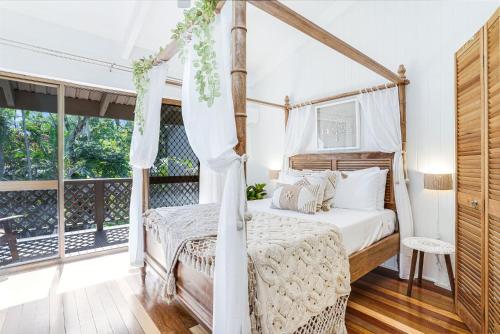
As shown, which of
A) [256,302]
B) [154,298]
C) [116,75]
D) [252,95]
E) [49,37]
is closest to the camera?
[256,302]

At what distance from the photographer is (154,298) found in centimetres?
240

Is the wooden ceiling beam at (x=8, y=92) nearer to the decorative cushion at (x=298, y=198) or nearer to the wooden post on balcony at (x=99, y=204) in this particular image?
the wooden post on balcony at (x=99, y=204)

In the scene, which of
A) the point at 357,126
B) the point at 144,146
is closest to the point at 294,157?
the point at 357,126

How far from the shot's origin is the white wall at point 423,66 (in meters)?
2.58

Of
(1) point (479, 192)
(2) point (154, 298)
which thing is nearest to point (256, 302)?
(2) point (154, 298)

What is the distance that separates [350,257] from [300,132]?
6.96 feet

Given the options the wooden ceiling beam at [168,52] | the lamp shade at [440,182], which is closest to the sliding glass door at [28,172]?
the wooden ceiling beam at [168,52]

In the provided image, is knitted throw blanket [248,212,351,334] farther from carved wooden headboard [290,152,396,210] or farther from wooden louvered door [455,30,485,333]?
carved wooden headboard [290,152,396,210]

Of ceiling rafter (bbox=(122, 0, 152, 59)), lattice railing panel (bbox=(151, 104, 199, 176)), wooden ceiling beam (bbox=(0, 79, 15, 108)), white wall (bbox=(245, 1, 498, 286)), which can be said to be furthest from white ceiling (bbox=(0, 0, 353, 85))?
lattice railing panel (bbox=(151, 104, 199, 176))

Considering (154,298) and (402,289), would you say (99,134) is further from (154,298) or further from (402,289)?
(402,289)

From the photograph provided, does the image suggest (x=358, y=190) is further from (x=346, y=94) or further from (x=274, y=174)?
(x=274, y=174)

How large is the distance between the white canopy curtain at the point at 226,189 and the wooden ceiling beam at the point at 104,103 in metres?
2.81

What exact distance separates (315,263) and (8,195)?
3.46 meters

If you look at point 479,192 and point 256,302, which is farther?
point 479,192
